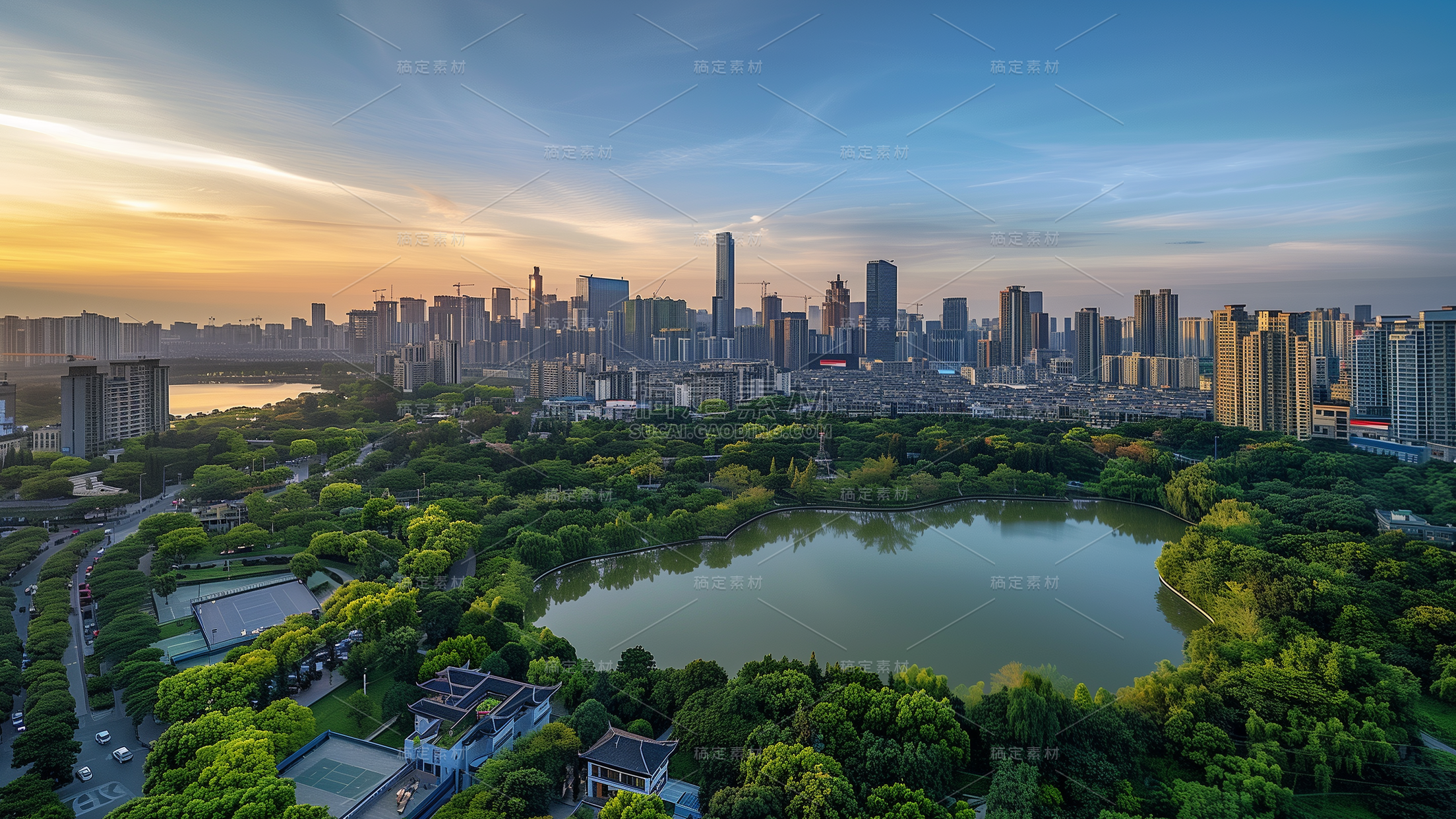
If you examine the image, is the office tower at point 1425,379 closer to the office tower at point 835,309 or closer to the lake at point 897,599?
the lake at point 897,599

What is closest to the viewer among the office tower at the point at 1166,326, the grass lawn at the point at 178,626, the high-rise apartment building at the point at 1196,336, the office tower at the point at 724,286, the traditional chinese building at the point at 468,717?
the traditional chinese building at the point at 468,717

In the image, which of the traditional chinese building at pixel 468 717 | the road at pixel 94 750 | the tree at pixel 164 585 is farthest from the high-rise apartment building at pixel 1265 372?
the tree at pixel 164 585

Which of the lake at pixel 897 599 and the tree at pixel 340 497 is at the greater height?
the tree at pixel 340 497

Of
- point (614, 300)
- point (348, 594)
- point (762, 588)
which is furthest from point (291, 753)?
point (614, 300)

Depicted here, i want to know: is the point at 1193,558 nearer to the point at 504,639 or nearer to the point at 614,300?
the point at 504,639

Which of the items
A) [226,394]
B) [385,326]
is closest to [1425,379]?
[385,326]

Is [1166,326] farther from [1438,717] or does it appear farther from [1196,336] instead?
[1438,717]

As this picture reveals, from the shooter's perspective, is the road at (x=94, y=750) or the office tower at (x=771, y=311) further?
the office tower at (x=771, y=311)

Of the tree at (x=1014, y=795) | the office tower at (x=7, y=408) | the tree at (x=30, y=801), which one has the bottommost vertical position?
the tree at (x=1014, y=795)
